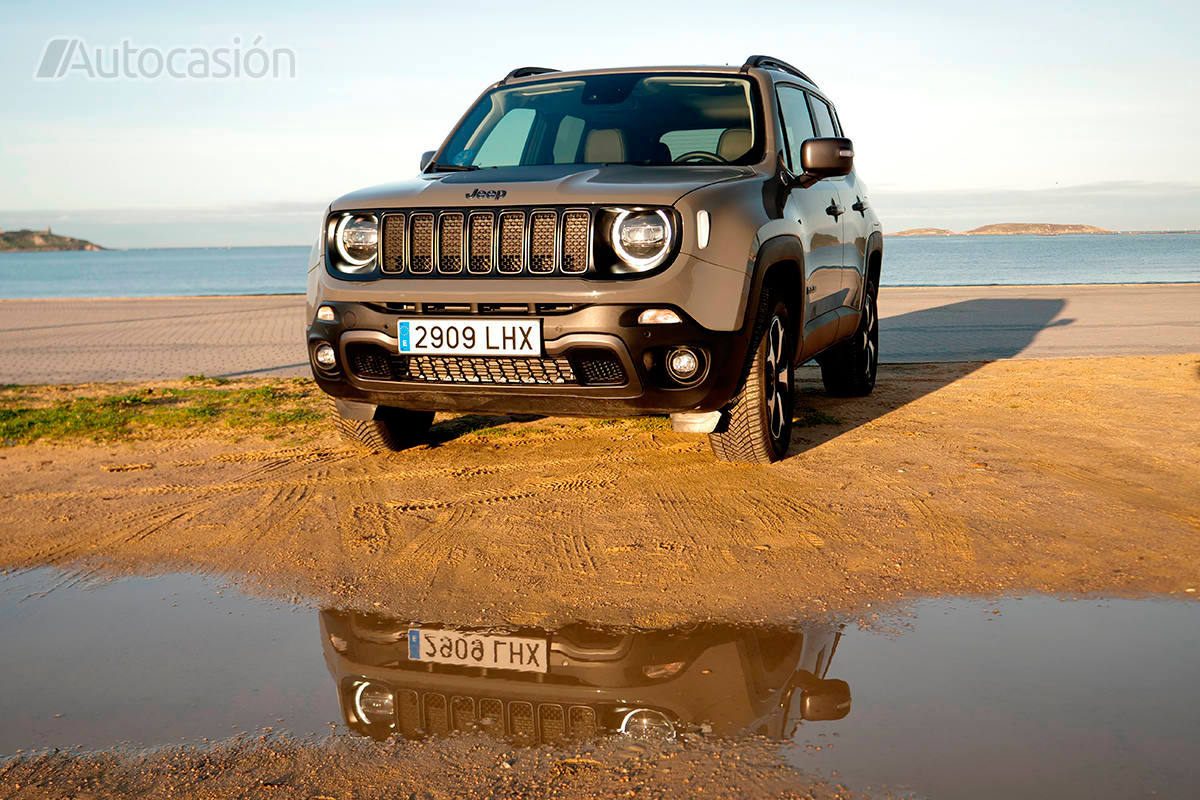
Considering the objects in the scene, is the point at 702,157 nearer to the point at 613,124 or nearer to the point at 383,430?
the point at 613,124

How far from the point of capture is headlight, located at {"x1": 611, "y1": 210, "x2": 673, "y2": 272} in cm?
477

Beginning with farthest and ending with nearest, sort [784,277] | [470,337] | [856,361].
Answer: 1. [856,361]
2. [784,277]
3. [470,337]

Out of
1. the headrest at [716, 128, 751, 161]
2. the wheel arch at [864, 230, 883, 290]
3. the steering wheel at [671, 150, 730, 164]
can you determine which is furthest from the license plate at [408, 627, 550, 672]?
the wheel arch at [864, 230, 883, 290]

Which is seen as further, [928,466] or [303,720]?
[928,466]

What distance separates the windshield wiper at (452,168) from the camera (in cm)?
604

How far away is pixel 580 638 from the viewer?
11.2 feet

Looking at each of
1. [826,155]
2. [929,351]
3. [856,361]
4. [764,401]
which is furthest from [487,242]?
[929,351]

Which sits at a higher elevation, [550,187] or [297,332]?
[550,187]

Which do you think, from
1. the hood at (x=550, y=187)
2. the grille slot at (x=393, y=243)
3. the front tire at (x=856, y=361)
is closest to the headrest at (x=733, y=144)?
the hood at (x=550, y=187)

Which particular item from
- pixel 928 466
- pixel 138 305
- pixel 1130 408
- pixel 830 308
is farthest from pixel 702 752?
pixel 138 305

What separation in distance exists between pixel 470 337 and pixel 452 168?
5.30 feet

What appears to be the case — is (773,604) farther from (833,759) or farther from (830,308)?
(830,308)

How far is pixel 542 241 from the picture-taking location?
4.86m

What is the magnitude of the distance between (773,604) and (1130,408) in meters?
4.88
